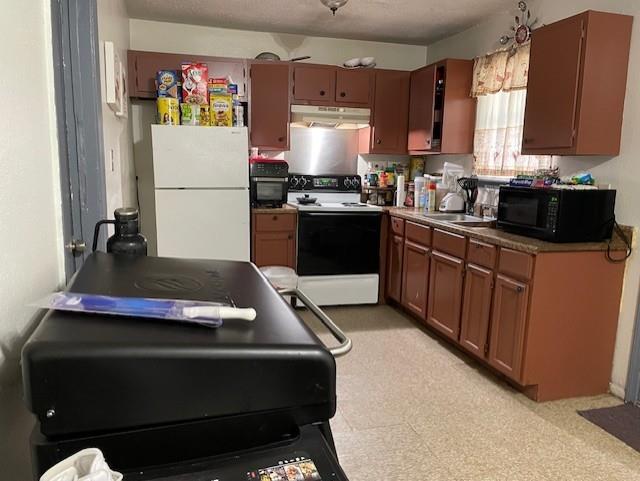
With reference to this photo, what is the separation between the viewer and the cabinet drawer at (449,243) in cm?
310

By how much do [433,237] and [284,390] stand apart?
2.93 meters

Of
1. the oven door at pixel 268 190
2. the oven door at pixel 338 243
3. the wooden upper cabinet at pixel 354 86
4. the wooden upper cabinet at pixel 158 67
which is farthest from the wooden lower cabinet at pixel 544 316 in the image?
the wooden upper cabinet at pixel 158 67

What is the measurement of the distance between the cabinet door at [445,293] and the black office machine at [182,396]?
2.60m

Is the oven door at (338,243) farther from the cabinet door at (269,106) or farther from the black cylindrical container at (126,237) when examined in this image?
the black cylindrical container at (126,237)

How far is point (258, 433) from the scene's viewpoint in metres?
0.67

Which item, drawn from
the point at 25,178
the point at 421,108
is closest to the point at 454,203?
the point at 421,108

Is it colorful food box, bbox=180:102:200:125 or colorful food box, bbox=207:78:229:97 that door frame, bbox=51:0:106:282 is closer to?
colorful food box, bbox=180:102:200:125

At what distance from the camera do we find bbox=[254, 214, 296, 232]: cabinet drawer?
3914 millimetres

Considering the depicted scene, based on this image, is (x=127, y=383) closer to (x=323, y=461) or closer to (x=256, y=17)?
(x=323, y=461)

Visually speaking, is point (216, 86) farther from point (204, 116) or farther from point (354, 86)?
point (354, 86)

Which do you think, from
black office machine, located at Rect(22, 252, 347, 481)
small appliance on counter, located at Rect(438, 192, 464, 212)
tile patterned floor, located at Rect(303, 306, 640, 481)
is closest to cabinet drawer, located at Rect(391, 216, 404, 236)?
small appliance on counter, located at Rect(438, 192, 464, 212)

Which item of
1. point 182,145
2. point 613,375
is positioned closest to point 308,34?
point 182,145

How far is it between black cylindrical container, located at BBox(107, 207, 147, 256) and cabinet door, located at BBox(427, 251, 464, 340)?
232 cm

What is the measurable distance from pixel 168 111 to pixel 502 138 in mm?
2497
